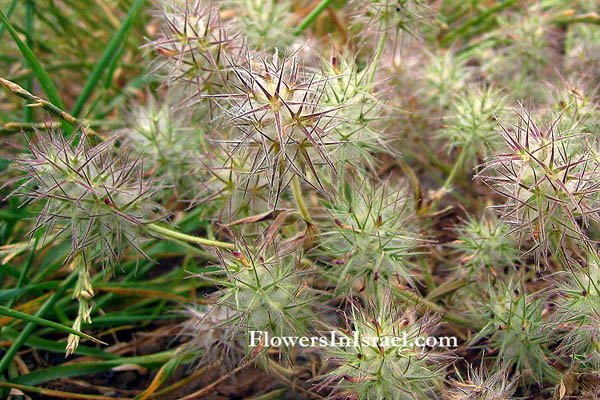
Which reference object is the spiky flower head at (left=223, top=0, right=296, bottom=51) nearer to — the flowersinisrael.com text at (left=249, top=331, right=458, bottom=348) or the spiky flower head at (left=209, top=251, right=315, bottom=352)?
the spiky flower head at (left=209, top=251, right=315, bottom=352)

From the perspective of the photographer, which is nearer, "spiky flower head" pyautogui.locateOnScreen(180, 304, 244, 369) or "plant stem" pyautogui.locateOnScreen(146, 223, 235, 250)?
"plant stem" pyautogui.locateOnScreen(146, 223, 235, 250)

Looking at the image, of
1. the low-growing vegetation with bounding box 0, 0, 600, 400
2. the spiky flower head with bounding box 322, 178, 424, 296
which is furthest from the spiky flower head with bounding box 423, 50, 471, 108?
the spiky flower head with bounding box 322, 178, 424, 296

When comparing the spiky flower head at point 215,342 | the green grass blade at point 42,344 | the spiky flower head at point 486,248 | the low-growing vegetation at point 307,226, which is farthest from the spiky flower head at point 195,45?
the green grass blade at point 42,344

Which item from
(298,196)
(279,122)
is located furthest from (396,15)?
(279,122)

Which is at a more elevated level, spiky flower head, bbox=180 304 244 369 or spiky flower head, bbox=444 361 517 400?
spiky flower head, bbox=180 304 244 369

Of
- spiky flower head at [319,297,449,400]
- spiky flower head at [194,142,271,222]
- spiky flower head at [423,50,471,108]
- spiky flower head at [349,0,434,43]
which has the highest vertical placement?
spiky flower head at [423,50,471,108]

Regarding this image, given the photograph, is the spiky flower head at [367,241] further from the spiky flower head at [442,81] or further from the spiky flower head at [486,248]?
the spiky flower head at [442,81]

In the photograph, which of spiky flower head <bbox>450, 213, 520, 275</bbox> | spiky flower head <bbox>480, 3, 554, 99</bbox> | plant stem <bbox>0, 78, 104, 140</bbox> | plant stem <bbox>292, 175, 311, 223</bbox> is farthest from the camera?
spiky flower head <bbox>480, 3, 554, 99</bbox>
